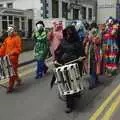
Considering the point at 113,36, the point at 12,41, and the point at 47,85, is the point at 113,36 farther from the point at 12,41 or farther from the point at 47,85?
the point at 12,41

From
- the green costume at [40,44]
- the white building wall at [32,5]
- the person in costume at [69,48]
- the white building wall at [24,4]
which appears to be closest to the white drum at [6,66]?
the person in costume at [69,48]

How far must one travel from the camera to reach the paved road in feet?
25.8

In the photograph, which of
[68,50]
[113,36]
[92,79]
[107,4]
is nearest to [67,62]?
[68,50]

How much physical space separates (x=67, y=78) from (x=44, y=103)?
128 cm

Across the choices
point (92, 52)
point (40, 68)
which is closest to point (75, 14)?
point (40, 68)

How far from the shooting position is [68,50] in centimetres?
842

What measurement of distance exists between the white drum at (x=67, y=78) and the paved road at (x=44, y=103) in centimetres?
45

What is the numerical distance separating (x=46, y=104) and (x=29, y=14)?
27473 millimetres

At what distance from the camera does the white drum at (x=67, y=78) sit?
26.2 ft

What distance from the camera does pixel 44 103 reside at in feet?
29.6

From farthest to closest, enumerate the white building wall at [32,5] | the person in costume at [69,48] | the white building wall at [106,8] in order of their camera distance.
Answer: the white building wall at [106,8]
the white building wall at [32,5]
the person in costume at [69,48]

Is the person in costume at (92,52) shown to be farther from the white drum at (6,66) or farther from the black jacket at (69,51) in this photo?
the black jacket at (69,51)

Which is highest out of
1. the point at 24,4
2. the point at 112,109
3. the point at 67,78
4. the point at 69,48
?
the point at 24,4

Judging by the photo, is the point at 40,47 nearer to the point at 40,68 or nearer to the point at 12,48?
the point at 40,68
